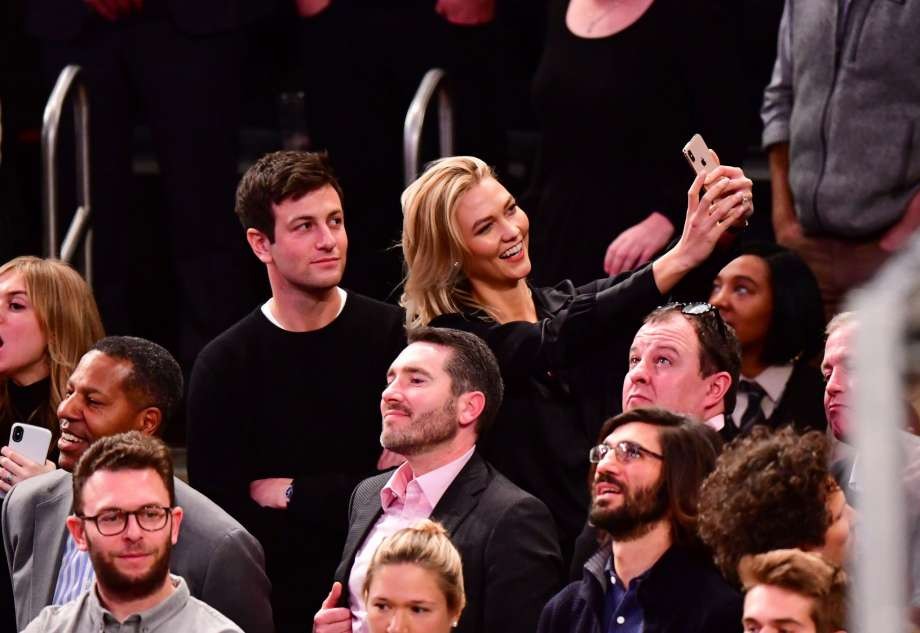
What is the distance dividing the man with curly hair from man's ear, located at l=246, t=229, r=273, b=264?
5.04ft

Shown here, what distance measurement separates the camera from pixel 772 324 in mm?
4230

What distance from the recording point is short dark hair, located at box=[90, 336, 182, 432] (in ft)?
12.8

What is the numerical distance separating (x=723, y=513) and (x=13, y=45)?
388cm

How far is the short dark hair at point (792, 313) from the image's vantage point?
13.8 ft

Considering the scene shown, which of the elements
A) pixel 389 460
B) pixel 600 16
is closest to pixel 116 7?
pixel 600 16

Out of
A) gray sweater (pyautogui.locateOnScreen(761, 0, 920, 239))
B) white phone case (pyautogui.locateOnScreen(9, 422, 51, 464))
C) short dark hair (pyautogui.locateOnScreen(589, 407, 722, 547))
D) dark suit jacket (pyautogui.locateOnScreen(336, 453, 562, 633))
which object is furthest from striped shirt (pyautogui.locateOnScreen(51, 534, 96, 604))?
gray sweater (pyautogui.locateOnScreen(761, 0, 920, 239))

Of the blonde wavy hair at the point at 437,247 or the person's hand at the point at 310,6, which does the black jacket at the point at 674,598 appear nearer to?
the blonde wavy hair at the point at 437,247

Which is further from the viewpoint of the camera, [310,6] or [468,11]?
[310,6]

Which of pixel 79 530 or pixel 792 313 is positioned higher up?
pixel 792 313

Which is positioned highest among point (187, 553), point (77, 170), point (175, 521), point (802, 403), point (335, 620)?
point (77, 170)

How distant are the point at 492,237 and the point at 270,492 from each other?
2.60 feet

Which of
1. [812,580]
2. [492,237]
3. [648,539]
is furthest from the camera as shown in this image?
[492,237]

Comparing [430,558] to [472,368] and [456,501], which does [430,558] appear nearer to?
[456,501]

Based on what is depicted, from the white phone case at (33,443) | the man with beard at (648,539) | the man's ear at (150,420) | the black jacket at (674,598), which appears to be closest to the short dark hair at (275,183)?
the man's ear at (150,420)
